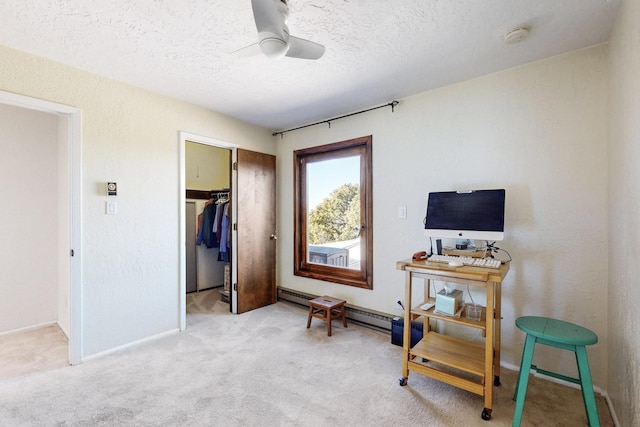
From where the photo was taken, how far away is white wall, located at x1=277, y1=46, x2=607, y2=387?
6.72 ft

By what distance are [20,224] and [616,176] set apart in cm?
521

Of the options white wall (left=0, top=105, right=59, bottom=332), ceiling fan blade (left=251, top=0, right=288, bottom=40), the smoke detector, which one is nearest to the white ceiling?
the smoke detector

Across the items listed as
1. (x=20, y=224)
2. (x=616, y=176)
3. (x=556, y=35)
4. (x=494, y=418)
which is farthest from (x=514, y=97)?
(x=20, y=224)

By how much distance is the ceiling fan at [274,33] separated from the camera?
143 centimetres

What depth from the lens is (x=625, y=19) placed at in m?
1.58

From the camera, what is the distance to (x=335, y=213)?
3643mm

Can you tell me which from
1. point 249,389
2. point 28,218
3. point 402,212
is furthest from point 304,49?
point 28,218

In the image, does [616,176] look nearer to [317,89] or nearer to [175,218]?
[317,89]

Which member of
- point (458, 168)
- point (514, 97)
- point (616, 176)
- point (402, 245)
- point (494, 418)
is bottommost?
point (494, 418)

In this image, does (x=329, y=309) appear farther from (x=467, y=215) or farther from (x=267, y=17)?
(x=267, y=17)

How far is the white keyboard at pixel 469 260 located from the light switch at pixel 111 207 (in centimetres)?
281

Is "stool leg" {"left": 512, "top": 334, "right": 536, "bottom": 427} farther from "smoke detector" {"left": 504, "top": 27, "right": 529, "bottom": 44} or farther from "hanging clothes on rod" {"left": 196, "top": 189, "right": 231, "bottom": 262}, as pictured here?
"hanging clothes on rod" {"left": 196, "top": 189, "right": 231, "bottom": 262}

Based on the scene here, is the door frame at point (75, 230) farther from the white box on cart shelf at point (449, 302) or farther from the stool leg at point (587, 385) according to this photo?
the stool leg at point (587, 385)

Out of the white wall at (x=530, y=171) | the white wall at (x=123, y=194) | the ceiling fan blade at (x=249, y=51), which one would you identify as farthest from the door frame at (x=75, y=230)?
the white wall at (x=530, y=171)
